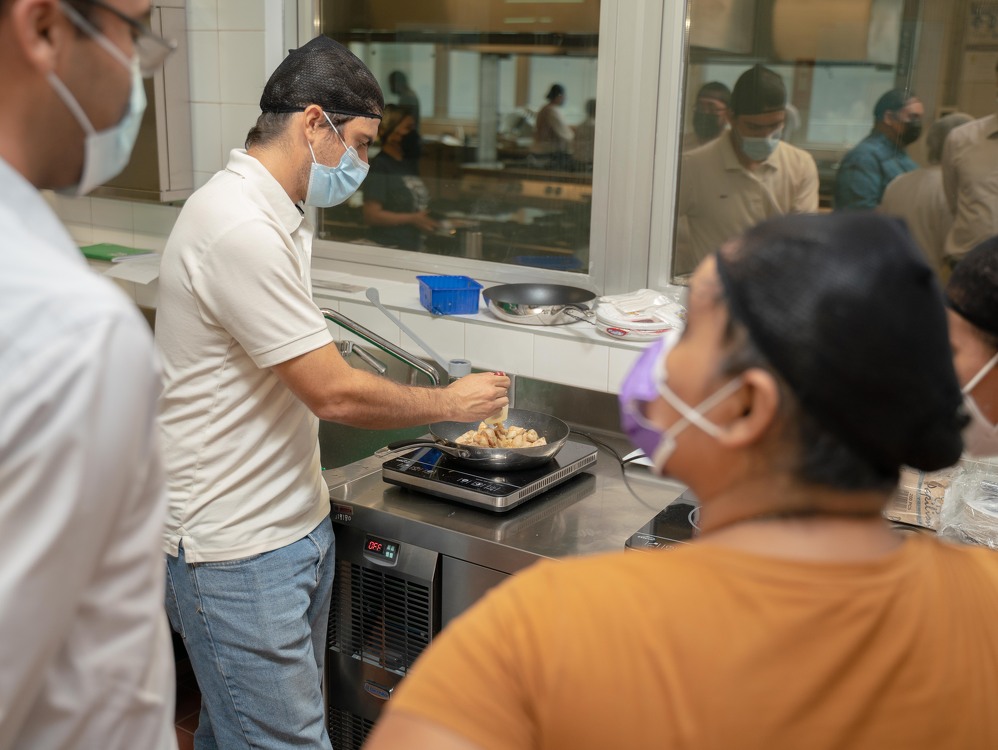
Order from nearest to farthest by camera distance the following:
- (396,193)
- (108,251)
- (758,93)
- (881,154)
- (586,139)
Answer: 1. (881,154)
2. (758,93)
3. (586,139)
4. (396,193)
5. (108,251)

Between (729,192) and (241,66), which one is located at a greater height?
(241,66)

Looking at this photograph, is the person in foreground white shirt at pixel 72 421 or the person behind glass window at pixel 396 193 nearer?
the person in foreground white shirt at pixel 72 421

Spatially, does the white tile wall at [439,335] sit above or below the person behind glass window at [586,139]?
below

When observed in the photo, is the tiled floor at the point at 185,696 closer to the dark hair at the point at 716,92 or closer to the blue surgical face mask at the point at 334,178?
the blue surgical face mask at the point at 334,178

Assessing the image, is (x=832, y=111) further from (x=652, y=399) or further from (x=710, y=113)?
(x=652, y=399)

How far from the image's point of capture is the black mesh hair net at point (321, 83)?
1.73 meters

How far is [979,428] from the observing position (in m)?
1.29

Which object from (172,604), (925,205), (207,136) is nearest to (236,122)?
(207,136)

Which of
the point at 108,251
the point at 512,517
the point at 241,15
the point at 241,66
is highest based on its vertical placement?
the point at 241,15

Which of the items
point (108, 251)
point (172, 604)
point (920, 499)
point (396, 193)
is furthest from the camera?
point (108, 251)

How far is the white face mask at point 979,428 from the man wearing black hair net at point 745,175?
1173 millimetres

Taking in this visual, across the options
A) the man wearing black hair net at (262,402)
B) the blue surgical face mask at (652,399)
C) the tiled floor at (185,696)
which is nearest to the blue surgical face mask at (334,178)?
the man wearing black hair net at (262,402)

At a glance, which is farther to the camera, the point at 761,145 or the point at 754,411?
the point at 761,145

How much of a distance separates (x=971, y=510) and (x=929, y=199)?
0.91 metres
